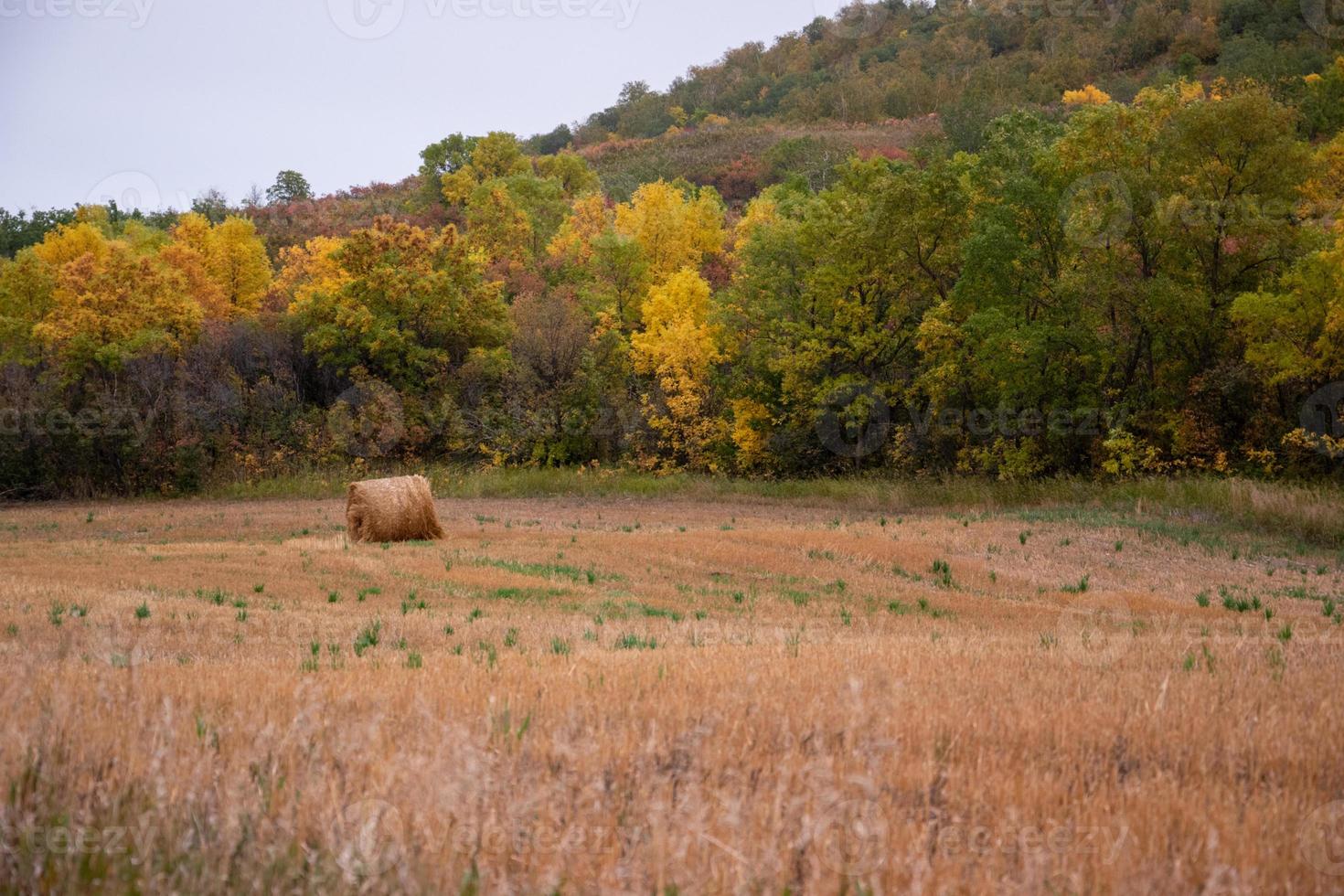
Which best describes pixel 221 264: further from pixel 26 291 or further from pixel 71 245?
pixel 26 291

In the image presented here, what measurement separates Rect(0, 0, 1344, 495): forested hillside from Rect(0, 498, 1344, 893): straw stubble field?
27854 millimetres

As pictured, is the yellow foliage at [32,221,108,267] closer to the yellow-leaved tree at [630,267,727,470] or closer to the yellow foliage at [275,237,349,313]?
the yellow foliage at [275,237,349,313]

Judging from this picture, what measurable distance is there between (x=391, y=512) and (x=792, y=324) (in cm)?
2461

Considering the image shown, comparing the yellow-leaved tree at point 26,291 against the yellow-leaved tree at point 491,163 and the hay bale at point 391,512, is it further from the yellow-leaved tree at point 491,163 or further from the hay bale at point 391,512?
the hay bale at point 391,512

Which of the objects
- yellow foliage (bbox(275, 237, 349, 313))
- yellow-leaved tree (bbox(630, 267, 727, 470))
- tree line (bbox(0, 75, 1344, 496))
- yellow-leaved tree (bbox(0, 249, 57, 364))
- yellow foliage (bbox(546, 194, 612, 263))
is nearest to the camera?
tree line (bbox(0, 75, 1344, 496))

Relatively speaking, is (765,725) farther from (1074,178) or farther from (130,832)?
(1074,178)

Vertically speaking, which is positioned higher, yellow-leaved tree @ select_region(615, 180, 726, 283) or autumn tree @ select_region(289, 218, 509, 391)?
yellow-leaved tree @ select_region(615, 180, 726, 283)

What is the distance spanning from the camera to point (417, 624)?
12164mm

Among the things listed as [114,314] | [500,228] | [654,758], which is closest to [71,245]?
[114,314]

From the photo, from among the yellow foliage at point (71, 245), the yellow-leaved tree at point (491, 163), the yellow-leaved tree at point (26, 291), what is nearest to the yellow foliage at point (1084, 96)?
the yellow-leaved tree at point (491, 163)

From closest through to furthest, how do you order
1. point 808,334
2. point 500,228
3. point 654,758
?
point 654,758 < point 808,334 < point 500,228

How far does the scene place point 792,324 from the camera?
148ft

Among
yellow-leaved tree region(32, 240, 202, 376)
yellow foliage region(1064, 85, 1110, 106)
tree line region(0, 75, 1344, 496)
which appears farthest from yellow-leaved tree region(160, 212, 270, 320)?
yellow foliage region(1064, 85, 1110, 106)

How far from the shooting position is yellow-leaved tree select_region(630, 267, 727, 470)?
49022mm
